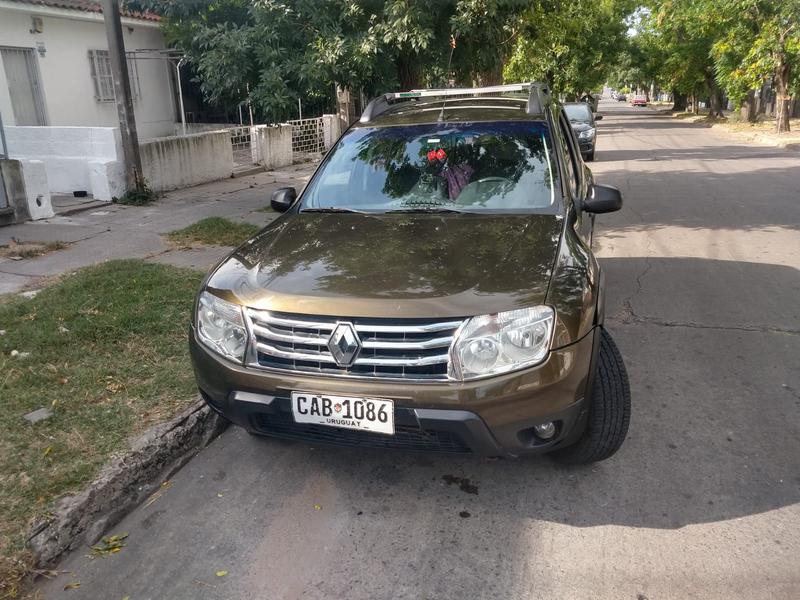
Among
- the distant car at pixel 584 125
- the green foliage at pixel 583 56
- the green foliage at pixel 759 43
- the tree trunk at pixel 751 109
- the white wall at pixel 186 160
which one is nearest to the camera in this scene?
the white wall at pixel 186 160

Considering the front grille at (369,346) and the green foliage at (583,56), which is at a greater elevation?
the green foliage at (583,56)

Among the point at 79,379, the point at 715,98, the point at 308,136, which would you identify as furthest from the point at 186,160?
the point at 715,98

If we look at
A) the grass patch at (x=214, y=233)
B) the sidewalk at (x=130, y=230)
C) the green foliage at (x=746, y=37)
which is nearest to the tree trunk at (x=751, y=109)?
the green foliage at (x=746, y=37)

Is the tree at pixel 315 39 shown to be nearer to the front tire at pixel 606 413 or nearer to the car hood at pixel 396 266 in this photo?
the car hood at pixel 396 266

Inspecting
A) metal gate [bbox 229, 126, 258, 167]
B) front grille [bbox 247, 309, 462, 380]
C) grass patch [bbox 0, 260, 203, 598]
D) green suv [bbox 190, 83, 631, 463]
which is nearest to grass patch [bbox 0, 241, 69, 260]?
grass patch [bbox 0, 260, 203, 598]

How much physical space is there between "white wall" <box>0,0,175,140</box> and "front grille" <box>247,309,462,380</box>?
1170cm

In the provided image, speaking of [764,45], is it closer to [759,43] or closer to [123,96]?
[759,43]

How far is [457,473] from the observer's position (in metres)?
3.42

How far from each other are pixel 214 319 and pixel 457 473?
1.43m

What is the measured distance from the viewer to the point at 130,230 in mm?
8844

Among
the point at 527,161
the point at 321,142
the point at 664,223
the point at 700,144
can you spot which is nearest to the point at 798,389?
the point at 527,161

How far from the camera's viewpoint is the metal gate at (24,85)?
12.4 metres

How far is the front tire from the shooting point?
314cm

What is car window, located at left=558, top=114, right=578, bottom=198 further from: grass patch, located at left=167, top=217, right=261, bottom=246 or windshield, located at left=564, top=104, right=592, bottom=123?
windshield, located at left=564, top=104, right=592, bottom=123
